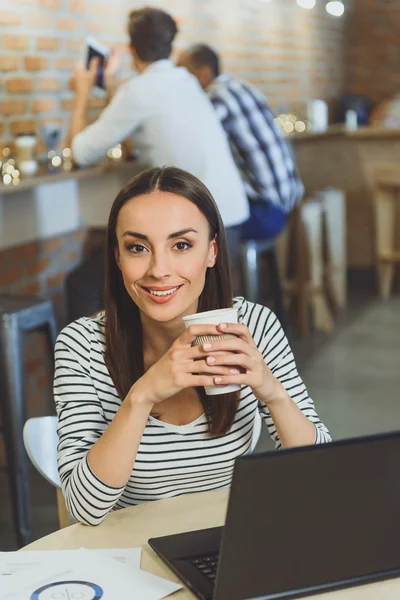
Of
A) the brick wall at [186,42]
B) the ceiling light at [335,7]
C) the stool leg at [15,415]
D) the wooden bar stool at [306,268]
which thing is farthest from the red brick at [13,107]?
the ceiling light at [335,7]

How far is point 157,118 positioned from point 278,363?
2.02 meters

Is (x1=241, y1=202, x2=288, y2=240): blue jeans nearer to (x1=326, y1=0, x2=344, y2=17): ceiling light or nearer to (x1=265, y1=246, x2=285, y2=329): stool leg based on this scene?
(x1=265, y1=246, x2=285, y2=329): stool leg

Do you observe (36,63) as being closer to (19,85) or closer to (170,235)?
(19,85)

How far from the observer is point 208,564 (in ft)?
4.01

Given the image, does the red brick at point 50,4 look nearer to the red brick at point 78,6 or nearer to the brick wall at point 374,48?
the red brick at point 78,6

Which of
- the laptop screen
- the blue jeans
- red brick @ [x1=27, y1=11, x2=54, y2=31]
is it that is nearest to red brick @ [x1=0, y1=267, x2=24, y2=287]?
red brick @ [x1=27, y1=11, x2=54, y2=31]

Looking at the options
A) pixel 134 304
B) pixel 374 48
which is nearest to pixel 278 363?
pixel 134 304

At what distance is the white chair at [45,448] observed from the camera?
1.71 metres

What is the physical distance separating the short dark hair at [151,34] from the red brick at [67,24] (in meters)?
0.58

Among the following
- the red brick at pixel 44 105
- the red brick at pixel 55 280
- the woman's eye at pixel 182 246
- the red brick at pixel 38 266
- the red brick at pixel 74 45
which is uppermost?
the red brick at pixel 74 45

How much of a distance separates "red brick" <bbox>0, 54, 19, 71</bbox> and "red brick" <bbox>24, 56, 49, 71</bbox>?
7 centimetres

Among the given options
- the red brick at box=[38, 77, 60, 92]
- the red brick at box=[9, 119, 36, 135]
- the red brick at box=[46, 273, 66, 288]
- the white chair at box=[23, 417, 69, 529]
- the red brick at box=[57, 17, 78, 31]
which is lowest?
the red brick at box=[46, 273, 66, 288]

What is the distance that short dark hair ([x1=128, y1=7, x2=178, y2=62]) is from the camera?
359 cm

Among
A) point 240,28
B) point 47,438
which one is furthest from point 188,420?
point 240,28
